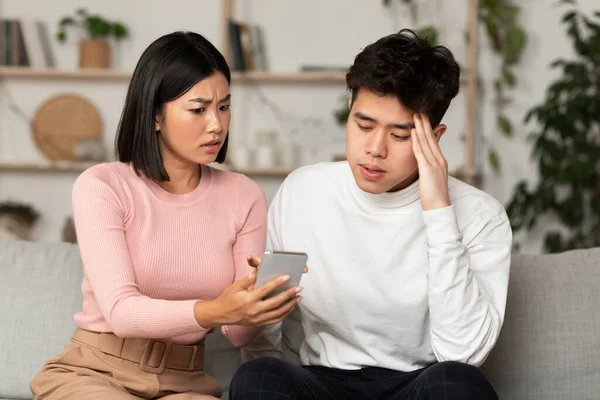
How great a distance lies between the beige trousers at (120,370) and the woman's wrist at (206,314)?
0.63 feet

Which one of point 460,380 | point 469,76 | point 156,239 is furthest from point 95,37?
point 460,380

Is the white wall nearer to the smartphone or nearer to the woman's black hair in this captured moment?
the woman's black hair

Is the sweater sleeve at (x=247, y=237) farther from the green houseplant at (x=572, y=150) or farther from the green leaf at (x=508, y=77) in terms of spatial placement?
the green leaf at (x=508, y=77)

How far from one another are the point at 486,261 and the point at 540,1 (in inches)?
119

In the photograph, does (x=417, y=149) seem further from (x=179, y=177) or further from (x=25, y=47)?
(x=25, y=47)

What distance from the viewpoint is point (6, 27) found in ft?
14.8

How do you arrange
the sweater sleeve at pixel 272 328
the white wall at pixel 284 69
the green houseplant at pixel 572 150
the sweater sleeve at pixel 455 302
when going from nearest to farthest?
the sweater sleeve at pixel 455 302, the sweater sleeve at pixel 272 328, the green houseplant at pixel 572 150, the white wall at pixel 284 69

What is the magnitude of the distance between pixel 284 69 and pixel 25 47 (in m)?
1.43

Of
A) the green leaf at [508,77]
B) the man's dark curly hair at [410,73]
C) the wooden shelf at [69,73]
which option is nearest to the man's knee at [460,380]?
the man's dark curly hair at [410,73]

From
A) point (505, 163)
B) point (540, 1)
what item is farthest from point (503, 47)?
point (505, 163)

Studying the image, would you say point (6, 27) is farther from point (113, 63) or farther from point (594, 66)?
point (594, 66)

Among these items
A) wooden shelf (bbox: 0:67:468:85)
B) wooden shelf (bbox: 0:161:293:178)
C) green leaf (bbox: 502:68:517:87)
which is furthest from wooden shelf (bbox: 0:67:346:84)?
green leaf (bbox: 502:68:517:87)

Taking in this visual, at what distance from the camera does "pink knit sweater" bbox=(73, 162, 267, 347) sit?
5.37 feet

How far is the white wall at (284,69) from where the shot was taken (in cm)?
449
